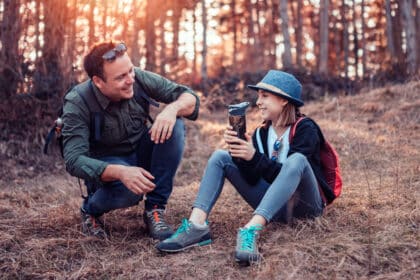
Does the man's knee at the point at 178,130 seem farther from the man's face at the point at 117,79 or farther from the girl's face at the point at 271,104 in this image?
the girl's face at the point at 271,104

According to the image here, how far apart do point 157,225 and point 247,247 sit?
0.90m

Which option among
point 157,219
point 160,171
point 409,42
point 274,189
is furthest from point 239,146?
point 409,42

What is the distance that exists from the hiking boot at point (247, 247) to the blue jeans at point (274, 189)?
0.49 feet

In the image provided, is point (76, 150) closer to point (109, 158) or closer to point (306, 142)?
point (109, 158)

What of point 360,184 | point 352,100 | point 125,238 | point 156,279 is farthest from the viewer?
point 352,100

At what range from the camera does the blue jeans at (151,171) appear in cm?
368

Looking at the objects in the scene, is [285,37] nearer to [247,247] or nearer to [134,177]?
[134,177]

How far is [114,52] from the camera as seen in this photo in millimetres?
3570

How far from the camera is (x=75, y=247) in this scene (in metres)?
3.61

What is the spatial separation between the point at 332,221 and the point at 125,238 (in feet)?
4.93

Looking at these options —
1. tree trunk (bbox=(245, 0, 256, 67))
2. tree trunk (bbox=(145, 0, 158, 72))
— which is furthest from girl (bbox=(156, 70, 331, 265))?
tree trunk (bbox=(245, 0, 256, 67))

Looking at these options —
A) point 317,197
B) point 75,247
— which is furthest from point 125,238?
point 317,197

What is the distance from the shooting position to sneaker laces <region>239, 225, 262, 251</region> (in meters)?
3.06

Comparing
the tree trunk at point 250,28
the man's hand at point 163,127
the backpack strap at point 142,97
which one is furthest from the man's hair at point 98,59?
the tree trunk at point 250,28
